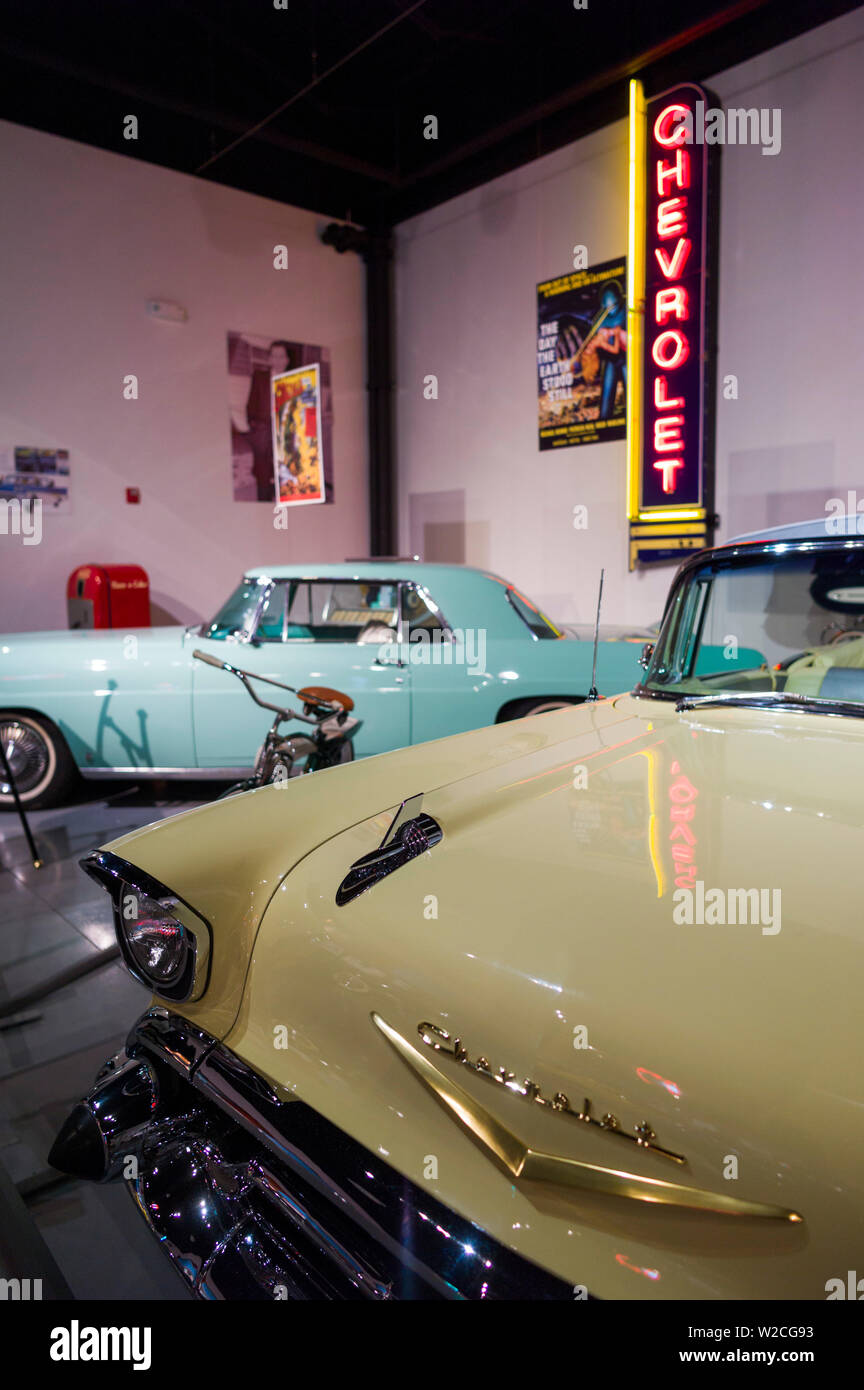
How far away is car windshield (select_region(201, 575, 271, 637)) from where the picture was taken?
14.8 ft

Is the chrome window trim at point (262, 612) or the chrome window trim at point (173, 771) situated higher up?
the chrome window trim at point (262, 612)


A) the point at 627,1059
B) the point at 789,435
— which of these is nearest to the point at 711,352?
the point at 789,435

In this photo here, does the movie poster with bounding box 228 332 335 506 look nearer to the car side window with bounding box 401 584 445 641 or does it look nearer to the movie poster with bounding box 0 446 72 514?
the movie poster with bounding box 0 446 72 514

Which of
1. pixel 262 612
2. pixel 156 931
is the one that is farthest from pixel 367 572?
pixel 156 931

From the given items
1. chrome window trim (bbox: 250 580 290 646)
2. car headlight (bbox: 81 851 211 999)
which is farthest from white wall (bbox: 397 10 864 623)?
car headlight (bbox: 81 851 211 999)

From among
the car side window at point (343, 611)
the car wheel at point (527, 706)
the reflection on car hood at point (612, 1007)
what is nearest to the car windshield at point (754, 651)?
the reflection on car hood at point (612, 1007)

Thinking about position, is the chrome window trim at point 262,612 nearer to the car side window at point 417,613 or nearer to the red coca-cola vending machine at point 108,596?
the car side window at point 417,613

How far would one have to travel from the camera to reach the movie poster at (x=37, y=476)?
7.28 metres

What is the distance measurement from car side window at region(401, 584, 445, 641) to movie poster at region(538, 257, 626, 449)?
12.8ft

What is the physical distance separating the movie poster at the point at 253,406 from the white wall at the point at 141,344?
0.12m

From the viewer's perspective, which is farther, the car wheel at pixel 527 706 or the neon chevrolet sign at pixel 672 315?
the neon chevrolet sign at pixel 672 315

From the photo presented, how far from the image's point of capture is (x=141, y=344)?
8.01m
